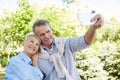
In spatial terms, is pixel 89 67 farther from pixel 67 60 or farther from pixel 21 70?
pixel 21 70

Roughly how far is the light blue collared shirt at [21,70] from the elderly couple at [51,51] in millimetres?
25

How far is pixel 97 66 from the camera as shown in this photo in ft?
36.1

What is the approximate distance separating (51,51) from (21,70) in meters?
0.55

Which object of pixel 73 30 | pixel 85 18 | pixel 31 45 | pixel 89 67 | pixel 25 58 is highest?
pixel 85 18

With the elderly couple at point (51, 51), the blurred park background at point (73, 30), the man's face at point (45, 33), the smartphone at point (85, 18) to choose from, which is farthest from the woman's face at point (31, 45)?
the blurred park background at point (73, 30)

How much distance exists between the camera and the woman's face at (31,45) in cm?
314

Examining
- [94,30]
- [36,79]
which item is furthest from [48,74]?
[94,30]

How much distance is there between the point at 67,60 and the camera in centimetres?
341

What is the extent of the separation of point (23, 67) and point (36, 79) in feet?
0.51

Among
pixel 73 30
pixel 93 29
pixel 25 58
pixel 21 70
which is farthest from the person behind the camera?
pixel 73 30

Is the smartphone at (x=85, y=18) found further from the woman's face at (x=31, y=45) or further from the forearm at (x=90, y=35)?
the woman's face at (x=31, y=45)

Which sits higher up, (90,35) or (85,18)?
(85,18)

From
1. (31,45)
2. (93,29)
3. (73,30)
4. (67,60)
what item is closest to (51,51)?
(67,60)

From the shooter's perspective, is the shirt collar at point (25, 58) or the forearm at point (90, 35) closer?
the shirt collar at point (25, 58)
